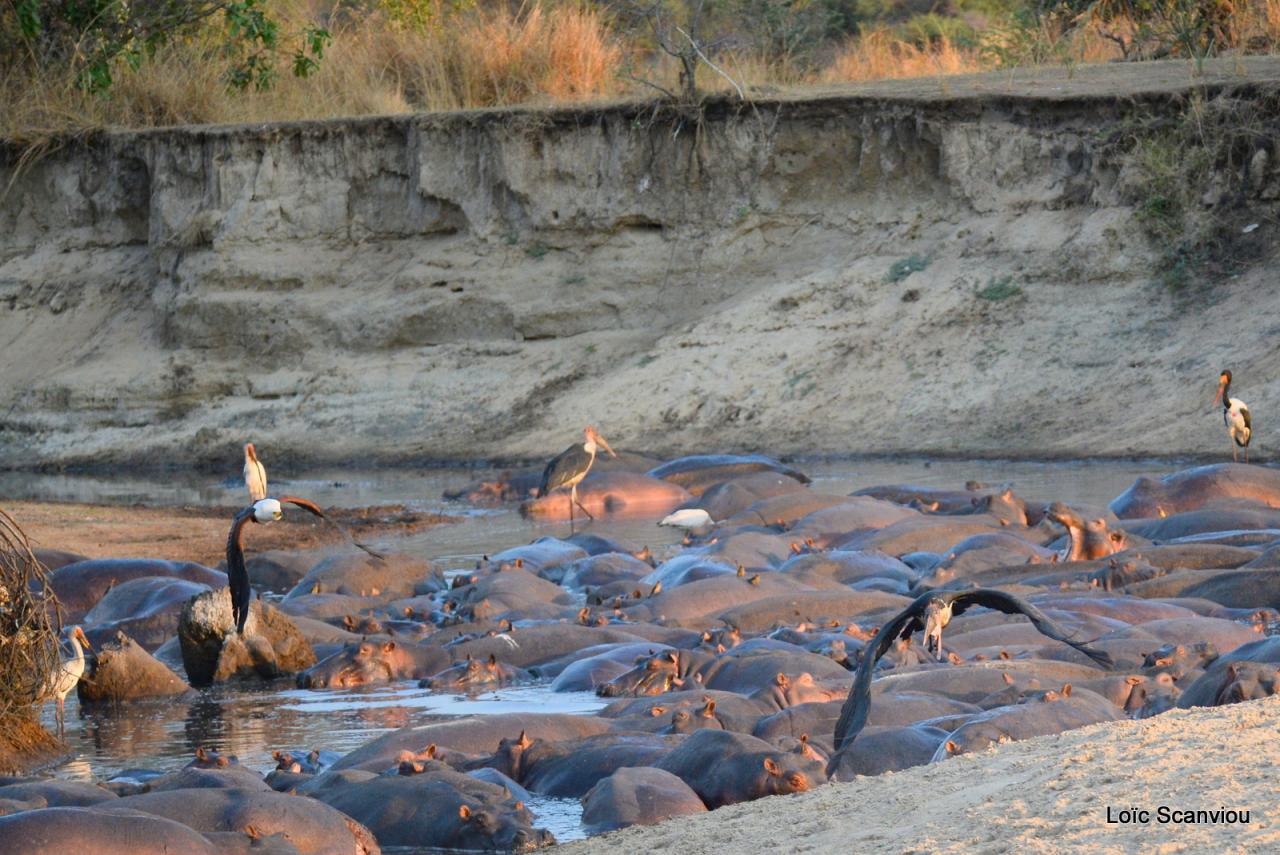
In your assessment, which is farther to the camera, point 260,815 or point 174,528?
point 174,528

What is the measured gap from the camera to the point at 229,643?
27.1 feet

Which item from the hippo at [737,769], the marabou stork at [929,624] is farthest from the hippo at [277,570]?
the marabou stork at [929,624]

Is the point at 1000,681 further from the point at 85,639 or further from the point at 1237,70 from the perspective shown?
the point at 1237,70

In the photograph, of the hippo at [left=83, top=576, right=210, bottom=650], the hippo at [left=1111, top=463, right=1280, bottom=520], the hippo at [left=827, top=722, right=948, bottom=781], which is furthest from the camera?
the hippo at [left=1111, top=463, right=1280, bottom=520]

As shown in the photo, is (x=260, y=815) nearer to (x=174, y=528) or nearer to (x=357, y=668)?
(x=357, y=668)

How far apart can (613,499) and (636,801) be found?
871 centimetres

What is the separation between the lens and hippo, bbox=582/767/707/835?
17.9 feet

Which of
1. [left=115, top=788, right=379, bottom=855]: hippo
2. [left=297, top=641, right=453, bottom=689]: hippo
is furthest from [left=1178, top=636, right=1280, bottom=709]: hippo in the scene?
[left=297, top=641, right=453, bottom=689]: hippo

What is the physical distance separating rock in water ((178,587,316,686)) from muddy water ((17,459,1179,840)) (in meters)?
0.11

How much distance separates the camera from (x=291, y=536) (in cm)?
1389

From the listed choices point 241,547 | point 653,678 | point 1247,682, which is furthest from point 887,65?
point 1247,682

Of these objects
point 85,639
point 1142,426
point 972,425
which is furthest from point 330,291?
point 85,639

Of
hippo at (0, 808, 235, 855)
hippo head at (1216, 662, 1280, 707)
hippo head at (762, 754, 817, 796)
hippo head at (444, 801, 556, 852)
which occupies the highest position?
hippo at (0, 808, 235, 855)

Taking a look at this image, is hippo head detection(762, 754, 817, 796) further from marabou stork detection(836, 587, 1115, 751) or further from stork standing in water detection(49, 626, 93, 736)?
stork standing in water detection(49, 626, 93, 736)
